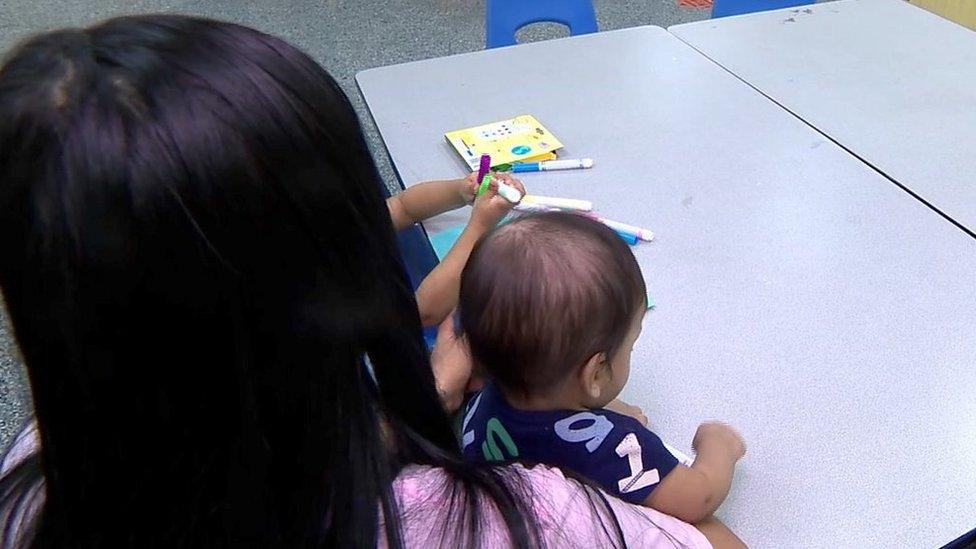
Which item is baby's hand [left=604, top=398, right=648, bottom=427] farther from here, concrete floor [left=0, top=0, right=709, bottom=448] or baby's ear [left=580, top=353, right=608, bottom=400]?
concrete floor [left=0, top=0, right=709, bottom=448]

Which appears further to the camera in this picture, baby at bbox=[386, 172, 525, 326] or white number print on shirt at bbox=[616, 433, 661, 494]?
baby at bbox=[386, 172, 525, 326]

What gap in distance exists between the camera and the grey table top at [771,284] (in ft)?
2.38

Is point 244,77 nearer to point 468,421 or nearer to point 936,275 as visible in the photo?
point 468,421

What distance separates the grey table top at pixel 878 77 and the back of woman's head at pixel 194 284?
0.91 m

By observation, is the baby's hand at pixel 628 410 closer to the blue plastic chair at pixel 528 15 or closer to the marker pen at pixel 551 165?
the marker pen at pixel 551 165

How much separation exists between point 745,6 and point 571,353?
4.82 feet

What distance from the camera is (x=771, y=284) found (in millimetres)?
946

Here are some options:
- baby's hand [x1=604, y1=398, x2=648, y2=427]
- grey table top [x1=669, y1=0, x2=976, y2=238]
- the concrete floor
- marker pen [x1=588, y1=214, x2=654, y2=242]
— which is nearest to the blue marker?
marker pen [x1=588, y1=214, x2=654, y2=242]

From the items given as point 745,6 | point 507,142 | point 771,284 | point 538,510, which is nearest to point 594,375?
point 538,510

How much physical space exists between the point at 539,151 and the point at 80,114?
879mm

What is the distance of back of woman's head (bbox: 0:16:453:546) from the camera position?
0.36 metres

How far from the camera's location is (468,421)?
81 cm

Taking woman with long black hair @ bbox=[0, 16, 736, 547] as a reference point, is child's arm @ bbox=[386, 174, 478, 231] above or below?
below


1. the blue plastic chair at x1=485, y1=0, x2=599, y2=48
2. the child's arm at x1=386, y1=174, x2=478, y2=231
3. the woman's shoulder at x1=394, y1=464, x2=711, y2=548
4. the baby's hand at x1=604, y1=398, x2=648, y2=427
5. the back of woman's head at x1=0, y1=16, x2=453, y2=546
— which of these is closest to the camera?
the back of woman's head at x1=0, y1=16, x2=453, y2=546
